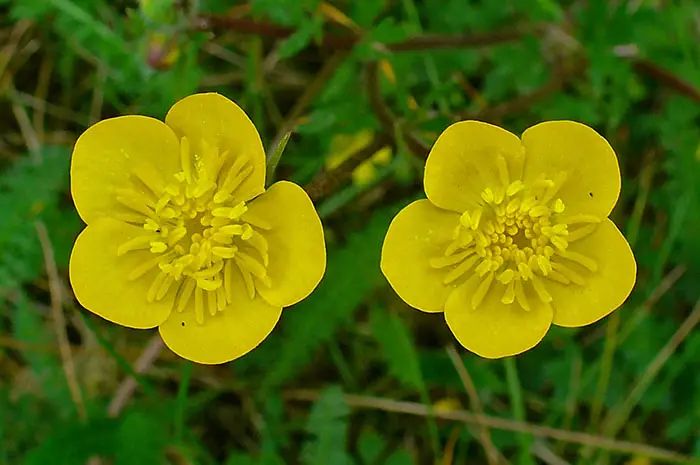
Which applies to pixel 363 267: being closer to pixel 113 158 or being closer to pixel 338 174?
pixel 338 174

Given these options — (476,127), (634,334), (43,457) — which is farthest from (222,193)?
(634,334)

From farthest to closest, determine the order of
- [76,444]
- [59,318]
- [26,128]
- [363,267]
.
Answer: [26,128]
[59,318]
[363,267]
[76,444]

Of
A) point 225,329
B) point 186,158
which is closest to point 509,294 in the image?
point 225,329

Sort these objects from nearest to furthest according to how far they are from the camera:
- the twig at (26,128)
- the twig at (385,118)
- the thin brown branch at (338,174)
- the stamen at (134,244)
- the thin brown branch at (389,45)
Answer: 1. the stamen at (134,244)
2. the thin brown branch at (338,174)
3. the twig at (385,118)
4. the thin brown branch at (389,45)
5. the twig at (26,128)

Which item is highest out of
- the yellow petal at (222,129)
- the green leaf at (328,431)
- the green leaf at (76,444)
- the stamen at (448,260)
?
the yellow petal at (222,129)

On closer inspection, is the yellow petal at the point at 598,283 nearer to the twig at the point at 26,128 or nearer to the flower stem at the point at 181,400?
the flower stem at the point at 181,400

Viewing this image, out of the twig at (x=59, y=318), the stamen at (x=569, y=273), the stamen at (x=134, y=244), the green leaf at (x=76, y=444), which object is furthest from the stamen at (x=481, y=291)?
the twig at (x=59, y=318)

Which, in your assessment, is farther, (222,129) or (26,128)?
(26,128)
